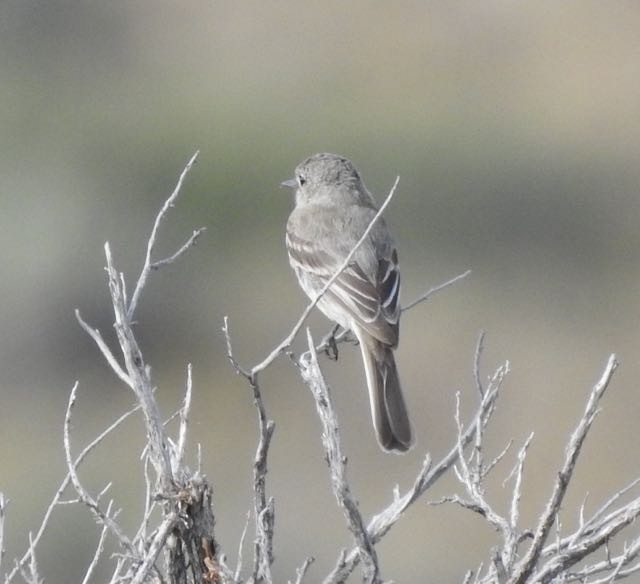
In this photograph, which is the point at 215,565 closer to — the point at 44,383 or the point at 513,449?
the point at 513,449

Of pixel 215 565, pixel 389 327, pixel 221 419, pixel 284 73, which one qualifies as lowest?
pixel 215 565

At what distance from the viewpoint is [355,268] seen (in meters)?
8.07

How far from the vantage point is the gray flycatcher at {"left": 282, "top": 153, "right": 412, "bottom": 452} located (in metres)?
7.60

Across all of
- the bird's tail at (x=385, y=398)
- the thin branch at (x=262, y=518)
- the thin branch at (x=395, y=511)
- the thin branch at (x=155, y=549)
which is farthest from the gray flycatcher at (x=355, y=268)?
the thin branch at (x=155, y=549)

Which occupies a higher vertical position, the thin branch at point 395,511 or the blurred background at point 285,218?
the blurred background at point 285,218

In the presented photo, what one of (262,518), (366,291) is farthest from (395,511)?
(366,291)

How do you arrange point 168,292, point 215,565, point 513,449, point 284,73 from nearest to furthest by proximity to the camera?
point 215,565
point 513,449
point 168,292
point 284,73

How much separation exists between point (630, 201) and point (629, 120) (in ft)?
5.18

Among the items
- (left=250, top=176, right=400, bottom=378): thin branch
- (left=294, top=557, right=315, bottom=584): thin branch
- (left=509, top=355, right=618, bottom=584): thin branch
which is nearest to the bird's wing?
(left=250, top=176, right=400, bottom=378): thin branch

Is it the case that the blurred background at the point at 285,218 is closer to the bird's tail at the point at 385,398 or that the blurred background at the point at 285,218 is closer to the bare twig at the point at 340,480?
the bird's tail at the point at 385,398

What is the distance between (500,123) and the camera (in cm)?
1998

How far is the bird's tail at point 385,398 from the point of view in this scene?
24.4 feet

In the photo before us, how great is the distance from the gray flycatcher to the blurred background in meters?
4.56

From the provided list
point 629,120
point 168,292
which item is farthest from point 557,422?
point 629,120
